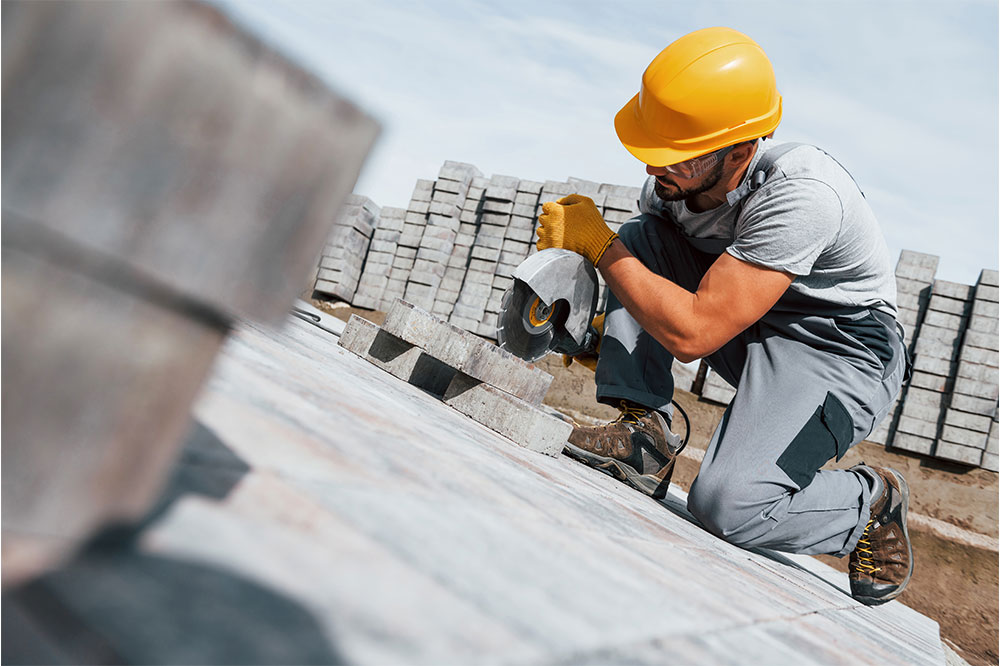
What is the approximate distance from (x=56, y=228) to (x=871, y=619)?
2451 millimetres

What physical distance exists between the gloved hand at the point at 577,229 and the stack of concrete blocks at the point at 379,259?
5.71 m

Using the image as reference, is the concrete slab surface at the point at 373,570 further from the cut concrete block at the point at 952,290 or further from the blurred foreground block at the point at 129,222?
the cut concrete block at the point at 952,290

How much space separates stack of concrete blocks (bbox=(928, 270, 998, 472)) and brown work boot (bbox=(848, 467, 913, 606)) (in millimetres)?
3890

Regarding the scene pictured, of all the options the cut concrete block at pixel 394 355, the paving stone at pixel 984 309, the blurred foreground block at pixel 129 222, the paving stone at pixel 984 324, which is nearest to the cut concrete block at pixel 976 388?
the paving stone at pixel 984 324

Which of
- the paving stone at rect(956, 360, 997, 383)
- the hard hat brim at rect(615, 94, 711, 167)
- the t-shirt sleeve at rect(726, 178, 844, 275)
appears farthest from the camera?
the paving stone at rect(956, 360, 997, 383)

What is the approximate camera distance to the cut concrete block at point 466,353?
296cm

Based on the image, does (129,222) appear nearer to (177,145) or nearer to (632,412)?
(177,145)

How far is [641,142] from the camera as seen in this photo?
2953 mm

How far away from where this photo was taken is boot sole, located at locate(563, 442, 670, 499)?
10.5ft

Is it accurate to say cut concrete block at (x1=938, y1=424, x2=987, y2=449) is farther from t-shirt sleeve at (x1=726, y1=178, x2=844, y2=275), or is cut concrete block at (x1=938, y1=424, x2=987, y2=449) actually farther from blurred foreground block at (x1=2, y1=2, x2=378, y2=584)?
blurred foreground block at (x1=2, y1=2, x2=378, y2=584)

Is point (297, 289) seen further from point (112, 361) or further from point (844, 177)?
point (844, 177)

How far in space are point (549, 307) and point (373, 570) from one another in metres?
2.61

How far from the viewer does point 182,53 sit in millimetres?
584

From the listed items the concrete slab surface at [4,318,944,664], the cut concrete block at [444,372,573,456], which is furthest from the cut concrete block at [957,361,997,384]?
the concrete slab surface at [4,318,944,664]
